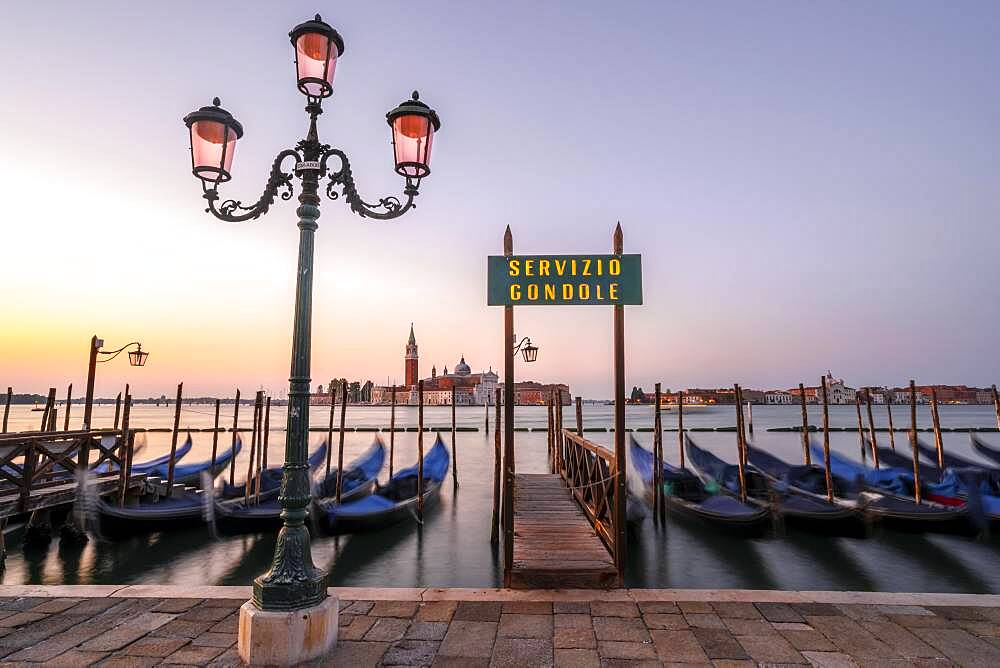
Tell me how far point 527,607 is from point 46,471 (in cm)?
873

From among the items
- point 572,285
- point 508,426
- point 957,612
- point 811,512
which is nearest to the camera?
point 957,612

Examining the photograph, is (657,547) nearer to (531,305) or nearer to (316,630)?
(531,305)

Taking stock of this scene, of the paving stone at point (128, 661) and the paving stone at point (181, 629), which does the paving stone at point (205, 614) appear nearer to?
the paving stone at point (181, 629)

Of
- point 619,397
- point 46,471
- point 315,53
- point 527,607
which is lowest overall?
point 527,607

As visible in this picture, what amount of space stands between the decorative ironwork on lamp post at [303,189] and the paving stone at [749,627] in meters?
2.72

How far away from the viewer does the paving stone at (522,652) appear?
3117 mm

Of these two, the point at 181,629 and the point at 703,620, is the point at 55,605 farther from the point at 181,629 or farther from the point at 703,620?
the point at 703,620

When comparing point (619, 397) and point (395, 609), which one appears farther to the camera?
point (619, 397)

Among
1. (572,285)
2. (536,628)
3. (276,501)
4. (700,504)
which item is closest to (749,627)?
(536,628)

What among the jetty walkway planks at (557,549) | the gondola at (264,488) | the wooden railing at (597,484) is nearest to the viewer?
the jetty walkway planks at (557,549)

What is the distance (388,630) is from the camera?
352 cm

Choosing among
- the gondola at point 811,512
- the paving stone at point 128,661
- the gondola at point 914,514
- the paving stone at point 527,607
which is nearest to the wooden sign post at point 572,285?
the paving stone at point 527,607

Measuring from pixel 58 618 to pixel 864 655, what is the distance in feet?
17.6

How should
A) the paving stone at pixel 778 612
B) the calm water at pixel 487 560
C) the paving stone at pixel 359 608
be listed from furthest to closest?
the calm water at pixel 487 560
the paving stone at pixel 359 608
the paving stone at pixel 778 612
